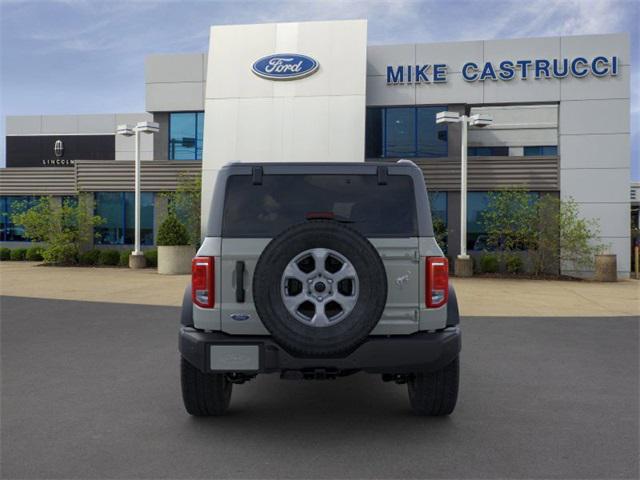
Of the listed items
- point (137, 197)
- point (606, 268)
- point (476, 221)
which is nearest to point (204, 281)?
point (606, 268)

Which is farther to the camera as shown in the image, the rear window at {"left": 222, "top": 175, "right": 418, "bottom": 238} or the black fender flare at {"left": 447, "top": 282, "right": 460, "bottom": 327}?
the black fender flare at {"left": 447, "top": 282, "right": 460, "bottom": 327}

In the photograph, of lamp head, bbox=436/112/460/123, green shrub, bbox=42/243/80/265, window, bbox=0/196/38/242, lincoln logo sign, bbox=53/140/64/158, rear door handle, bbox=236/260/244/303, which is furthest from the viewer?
lincoln logo sign, bbox=53/140/64/158

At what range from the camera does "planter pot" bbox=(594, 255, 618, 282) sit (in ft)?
63.3

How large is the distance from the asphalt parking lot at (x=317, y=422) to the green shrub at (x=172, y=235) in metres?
12.5

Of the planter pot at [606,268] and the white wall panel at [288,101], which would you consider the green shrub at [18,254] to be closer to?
the white wall panel at [288,101]

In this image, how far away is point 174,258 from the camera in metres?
19.8

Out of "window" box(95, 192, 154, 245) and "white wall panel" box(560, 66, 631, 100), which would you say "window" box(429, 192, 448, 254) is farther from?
"window" box(95, 192, 154, 245)

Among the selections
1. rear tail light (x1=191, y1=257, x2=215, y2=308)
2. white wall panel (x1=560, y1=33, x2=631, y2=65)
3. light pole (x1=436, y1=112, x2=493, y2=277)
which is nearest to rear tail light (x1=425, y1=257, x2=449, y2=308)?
rear tail light (x1=191, y1=257, x2=215, y2=308)

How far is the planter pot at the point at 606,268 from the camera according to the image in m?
19.3

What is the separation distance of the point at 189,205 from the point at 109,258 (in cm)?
372

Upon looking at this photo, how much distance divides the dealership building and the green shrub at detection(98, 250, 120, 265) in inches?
124

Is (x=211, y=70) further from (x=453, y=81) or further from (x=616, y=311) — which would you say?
(x=616, y=311)

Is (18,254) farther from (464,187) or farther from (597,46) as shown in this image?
(597,46)

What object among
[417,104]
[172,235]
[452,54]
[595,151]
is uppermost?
[452,54]
